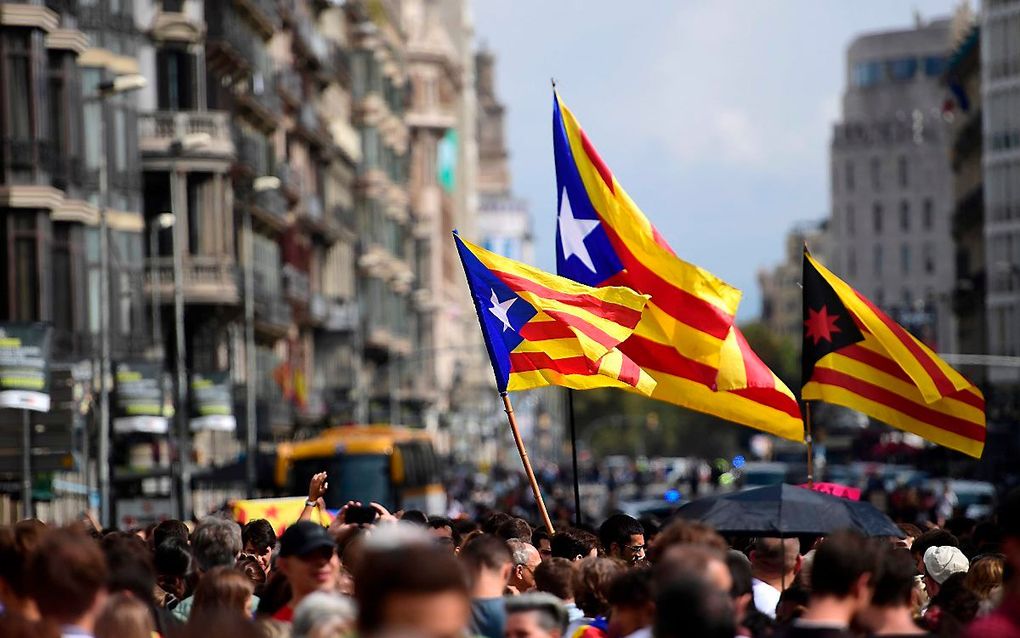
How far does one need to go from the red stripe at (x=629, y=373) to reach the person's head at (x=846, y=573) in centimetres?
879

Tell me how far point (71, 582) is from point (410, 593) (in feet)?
7.10

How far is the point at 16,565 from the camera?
9.43 metres

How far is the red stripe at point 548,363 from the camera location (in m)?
16.8

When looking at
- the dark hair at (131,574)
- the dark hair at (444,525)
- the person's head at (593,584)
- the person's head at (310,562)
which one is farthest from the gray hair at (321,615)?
the dark hair at (444,525)

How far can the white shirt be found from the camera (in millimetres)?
11289

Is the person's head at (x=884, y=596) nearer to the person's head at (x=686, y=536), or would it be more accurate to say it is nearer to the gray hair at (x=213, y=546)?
the person's head at (x=686, y=536)

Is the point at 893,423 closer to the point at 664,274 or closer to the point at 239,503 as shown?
the point at 664,274

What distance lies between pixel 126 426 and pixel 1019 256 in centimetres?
5271

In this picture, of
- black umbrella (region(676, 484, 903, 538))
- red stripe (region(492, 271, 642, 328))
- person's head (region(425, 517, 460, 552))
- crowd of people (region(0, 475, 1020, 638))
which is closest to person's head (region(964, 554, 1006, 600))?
crowd of people (region(0, 475, 1020, 638))

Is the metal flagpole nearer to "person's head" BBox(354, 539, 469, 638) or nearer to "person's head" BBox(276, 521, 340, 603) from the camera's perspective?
"person's head" BBox(276, 521, 340, 603)

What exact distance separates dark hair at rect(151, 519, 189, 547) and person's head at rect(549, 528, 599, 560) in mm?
2009

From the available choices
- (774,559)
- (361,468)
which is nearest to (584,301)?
(774,559)

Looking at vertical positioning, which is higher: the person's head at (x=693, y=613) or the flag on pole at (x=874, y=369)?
the flag on pole at (x=874, y=369)

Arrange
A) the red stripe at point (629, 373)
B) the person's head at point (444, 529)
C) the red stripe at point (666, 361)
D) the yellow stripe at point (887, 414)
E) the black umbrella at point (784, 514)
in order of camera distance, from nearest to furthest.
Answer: the black umbrella at point (784, 514), the person's head at point (444, 529), the red stripe at point (629, 373), the red stripe at point (666, 361), the yellow stripe at point (887, 414)
